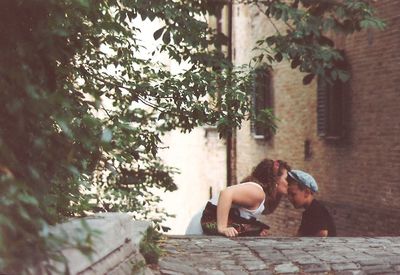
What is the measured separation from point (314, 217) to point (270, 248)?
1.45 meters

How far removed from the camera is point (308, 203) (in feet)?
23.9

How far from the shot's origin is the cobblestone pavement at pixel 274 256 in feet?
16.9

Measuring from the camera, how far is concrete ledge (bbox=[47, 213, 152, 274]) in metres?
3.35

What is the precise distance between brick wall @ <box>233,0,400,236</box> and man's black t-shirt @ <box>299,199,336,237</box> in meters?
3.89

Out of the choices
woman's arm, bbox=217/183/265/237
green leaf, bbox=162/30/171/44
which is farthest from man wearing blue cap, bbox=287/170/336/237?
green leaf, bbox=162/30/171/44

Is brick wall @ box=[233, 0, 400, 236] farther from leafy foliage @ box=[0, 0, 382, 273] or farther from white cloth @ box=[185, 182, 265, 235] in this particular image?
white cloth @ box=[185, 182, 265, 235]

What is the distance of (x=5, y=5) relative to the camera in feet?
11.0

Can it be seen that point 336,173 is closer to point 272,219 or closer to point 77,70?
point 272,219

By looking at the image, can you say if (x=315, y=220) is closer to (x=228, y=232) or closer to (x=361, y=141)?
(x=228, y=232)

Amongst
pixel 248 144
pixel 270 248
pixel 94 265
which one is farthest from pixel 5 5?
pixel 248 144

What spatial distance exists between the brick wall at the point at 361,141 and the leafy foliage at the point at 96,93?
3.13 meters

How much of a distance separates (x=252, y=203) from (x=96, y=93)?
3.92 metres

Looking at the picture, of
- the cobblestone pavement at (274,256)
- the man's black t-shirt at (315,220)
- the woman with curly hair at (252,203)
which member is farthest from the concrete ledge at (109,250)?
the man's black t-shirt at (315,220)

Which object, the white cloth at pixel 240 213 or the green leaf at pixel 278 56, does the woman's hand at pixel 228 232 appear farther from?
the green leaf at pixel 278 56
